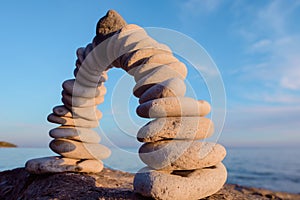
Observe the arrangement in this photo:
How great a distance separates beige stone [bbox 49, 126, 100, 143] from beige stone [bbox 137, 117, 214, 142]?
9.46 ft

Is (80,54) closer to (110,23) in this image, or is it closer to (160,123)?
(110,23)

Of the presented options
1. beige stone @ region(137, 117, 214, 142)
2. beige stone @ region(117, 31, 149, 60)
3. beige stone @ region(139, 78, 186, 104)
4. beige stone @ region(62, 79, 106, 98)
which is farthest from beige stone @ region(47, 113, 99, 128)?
beige stone @ region(137, 117, 214, 142)

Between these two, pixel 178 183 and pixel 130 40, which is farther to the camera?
pixel 130 40

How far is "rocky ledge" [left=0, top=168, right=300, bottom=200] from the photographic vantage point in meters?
3.66

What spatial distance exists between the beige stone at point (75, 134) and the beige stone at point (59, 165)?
478mm

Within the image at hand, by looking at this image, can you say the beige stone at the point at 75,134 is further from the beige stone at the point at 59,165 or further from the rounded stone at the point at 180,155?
the rounded stone at the point at 180,155

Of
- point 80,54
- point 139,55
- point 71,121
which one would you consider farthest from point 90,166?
point 139,55

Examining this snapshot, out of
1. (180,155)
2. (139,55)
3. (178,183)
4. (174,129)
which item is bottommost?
(178,183)

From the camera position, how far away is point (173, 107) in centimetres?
341

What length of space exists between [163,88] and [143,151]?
869 mm

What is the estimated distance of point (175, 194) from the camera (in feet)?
9.70

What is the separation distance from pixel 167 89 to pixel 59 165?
10.5 feet

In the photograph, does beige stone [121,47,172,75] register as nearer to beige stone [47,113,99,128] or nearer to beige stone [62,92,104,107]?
beige stone [62,92,104,107]

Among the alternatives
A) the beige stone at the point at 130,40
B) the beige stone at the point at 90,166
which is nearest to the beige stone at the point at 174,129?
the beige stone at the point at 130,40
